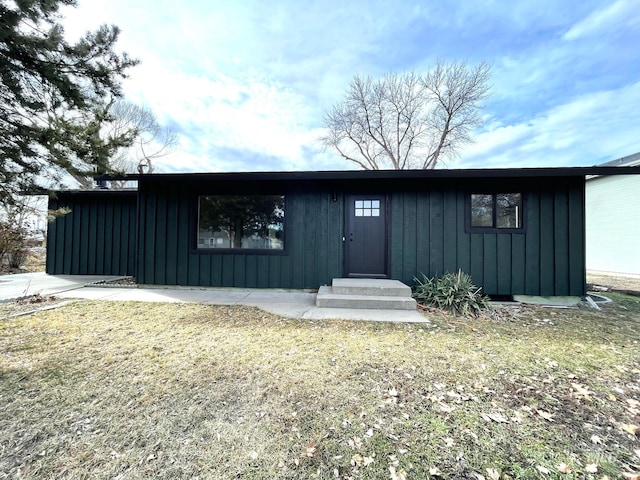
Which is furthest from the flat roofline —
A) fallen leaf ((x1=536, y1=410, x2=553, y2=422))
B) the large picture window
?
fallen leaf ((x1=536, y1=410, x2=553, y2=422))

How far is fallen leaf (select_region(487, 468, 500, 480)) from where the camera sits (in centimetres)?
120

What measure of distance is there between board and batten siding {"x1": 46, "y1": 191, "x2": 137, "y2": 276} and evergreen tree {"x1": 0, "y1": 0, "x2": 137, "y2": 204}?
4.11m

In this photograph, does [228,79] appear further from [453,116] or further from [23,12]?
[453,116]

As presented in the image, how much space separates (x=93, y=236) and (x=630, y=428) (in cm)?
967

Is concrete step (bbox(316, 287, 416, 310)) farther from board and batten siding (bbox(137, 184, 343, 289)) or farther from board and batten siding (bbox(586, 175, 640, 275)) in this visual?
board and batten siding (bbox(586, 175, 640, 275))

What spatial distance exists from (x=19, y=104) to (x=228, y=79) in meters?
8.74

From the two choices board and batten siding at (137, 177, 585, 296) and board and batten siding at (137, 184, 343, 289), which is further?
board and batten siding at (137, 184, 343, 289)

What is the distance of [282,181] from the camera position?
5.21 meters

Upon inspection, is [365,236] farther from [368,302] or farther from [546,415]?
[546,415]

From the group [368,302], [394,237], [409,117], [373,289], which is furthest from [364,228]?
[409,117]

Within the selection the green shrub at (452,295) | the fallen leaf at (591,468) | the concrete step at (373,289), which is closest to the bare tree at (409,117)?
the green shrub at (452,295)

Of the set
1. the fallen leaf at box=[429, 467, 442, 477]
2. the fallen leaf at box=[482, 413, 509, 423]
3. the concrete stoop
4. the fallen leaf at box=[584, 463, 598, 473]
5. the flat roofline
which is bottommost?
the fallen leaf at box=[584, 463, 598, 473]

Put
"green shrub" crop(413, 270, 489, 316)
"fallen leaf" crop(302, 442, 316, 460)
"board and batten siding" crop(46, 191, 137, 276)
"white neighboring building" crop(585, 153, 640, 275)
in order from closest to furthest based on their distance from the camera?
"fallen leaf" crop(302, 442, 316, 460)
"green shrub" crop(413, 270, 489, 316)
"board and batten siding" crop(46, 191, 137, 276)
"white neighboring building" crop(585, 153, 640, 275)

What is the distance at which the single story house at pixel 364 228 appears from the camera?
15.3ft
